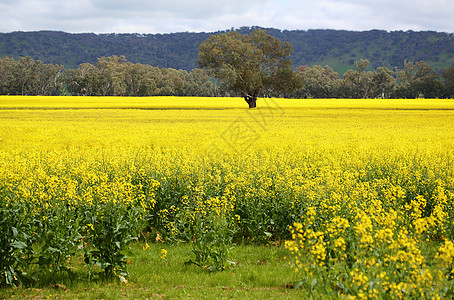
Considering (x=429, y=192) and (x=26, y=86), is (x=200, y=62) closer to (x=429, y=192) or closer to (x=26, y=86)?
(x=429, y=192)

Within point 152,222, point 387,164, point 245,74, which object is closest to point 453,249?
point 152,222

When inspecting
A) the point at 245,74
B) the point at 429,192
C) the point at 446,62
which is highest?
the point at 446,62

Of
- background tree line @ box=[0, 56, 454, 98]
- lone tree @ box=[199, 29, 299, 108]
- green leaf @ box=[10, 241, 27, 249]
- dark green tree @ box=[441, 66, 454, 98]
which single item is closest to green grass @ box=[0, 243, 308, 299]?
green leaf @ box=[10, 241, 27, 249]

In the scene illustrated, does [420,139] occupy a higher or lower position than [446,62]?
lower

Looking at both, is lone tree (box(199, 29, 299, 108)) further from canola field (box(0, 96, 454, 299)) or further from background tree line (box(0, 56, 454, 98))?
background tree line (box(0, 56, 454, 98))

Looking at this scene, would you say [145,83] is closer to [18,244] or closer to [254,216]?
[254,216]

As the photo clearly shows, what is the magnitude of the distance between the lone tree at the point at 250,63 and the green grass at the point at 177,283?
151 ft

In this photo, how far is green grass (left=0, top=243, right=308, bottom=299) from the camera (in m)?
6.54

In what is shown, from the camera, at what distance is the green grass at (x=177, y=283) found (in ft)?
21.5

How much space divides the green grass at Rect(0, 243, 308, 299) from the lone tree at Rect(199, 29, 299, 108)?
1813 inches

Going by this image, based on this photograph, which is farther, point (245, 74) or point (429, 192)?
point (245, 74)

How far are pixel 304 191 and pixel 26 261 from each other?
19.3 feet

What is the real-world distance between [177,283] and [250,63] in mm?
50971

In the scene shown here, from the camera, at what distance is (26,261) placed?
6973 mm
